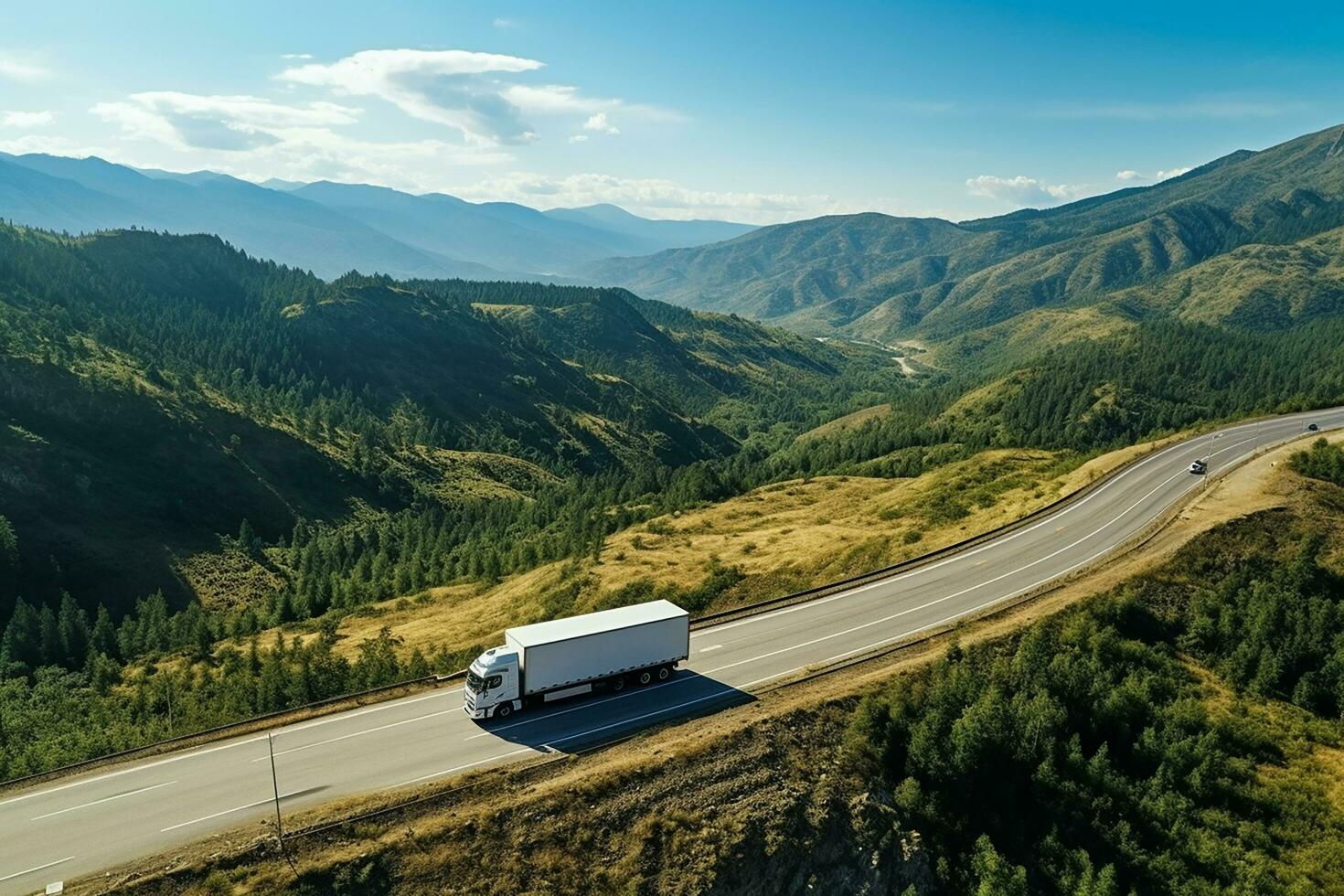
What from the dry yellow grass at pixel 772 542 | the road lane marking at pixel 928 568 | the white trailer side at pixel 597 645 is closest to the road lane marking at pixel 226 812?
the white trailer side at pixel 597 645

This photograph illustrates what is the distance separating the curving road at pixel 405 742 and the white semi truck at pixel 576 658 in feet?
3.32

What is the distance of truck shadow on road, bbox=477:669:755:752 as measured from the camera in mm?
35562

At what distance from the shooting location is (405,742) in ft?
118

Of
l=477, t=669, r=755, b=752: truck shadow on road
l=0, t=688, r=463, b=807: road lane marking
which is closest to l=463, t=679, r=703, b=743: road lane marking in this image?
l=477, t=669, r=755, b=752: truck shadow on road

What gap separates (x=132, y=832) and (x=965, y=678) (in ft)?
132

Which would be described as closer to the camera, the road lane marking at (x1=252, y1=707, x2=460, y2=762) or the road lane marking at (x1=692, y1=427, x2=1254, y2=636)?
the road lane marking at (x1=252, y1=707, x2=460, y2=762)

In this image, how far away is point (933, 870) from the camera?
31438mm

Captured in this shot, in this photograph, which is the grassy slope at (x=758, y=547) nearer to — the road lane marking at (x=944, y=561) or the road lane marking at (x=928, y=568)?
the road lane marking at (x=928, y=568)

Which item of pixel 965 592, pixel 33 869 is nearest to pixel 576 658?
pixel 33 869

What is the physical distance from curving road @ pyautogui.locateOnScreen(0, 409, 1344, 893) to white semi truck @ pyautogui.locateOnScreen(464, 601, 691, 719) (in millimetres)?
1013

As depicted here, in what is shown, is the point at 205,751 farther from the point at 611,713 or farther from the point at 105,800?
the point at 611,713

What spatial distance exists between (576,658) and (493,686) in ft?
14.8

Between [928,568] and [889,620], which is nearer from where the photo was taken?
[889,620]

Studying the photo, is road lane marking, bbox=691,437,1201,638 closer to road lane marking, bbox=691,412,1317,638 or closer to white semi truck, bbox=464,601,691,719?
road lane marking, bbox=691,412,1317,638
